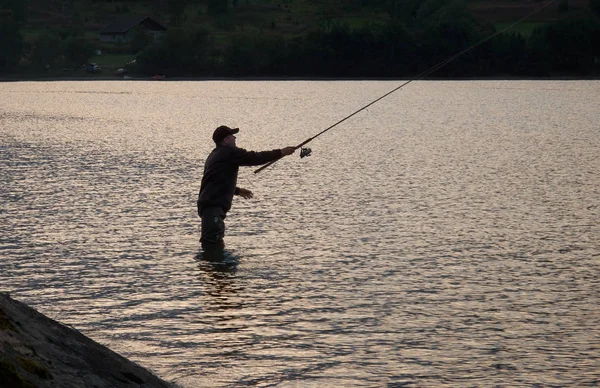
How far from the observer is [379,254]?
1573 centimetres

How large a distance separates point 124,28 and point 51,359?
177 metres

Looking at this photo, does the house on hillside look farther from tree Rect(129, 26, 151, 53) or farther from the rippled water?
the rippled water

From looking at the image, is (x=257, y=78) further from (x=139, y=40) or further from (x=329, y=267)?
(x=329, y=267)

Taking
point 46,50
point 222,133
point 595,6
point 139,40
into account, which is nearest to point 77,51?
point 46,50

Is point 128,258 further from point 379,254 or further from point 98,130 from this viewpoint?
point 98,130

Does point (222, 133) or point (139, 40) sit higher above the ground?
point (139, 40)

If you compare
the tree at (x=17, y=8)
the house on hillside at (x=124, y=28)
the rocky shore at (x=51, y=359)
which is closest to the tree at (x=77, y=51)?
the house on hillside at (x=124, y=28)

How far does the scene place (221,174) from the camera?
50.8 feet

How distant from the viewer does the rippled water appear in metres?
10.1

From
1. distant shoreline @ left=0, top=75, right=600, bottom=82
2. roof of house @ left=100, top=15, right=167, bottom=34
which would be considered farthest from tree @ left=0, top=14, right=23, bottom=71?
roof of house @ left=100, top=15, right=167, bottom=34

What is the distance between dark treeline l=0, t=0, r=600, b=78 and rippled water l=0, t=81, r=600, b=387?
115879 mm

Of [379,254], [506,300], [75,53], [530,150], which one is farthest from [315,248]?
[75,53]

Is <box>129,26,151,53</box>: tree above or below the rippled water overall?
above

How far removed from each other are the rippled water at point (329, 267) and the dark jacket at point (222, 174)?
903 mm
